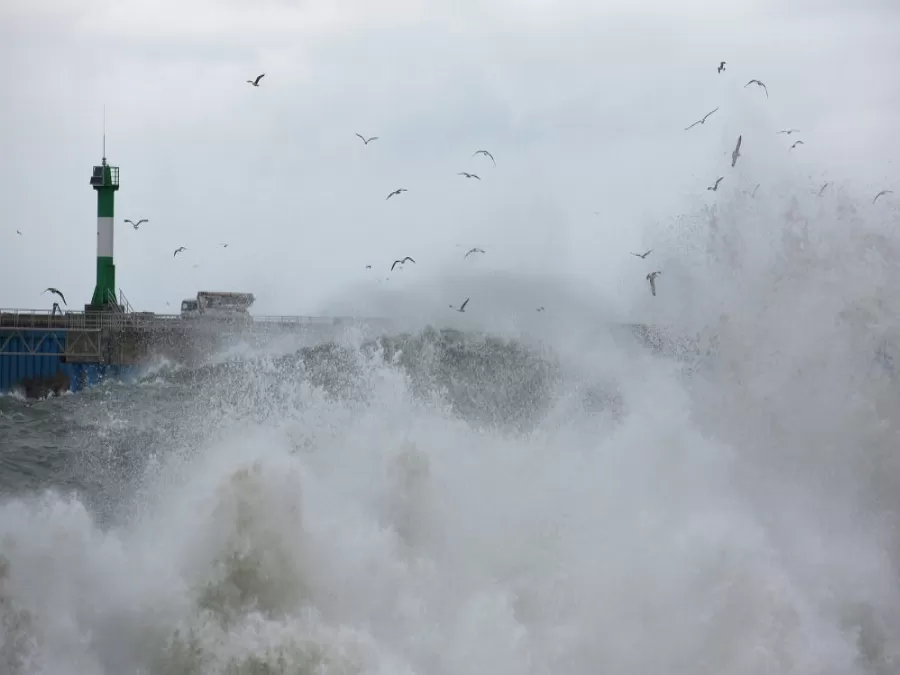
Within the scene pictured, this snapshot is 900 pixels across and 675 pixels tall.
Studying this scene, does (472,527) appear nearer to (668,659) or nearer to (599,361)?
(668,659)

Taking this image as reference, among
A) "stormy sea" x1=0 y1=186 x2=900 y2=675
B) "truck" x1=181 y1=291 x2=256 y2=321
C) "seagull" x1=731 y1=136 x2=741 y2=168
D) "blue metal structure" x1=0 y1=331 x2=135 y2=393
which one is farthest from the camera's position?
"truck" x1=181 y1=291 x2=256 y2=321

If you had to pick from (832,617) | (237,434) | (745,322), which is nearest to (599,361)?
(745,322)

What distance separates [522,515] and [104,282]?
33.4 metres

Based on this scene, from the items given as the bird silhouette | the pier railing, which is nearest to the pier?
the pier railing

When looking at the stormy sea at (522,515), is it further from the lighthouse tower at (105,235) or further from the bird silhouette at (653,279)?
the lighthouse tower at (105,235)

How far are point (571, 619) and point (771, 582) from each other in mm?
2301

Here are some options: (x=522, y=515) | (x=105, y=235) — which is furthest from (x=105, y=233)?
(x=522, y=515)

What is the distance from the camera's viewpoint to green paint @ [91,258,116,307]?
143 feet

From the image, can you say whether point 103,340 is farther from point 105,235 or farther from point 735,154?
point 735,154

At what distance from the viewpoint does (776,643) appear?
1161 centimetres

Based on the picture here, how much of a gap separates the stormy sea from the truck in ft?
70.3

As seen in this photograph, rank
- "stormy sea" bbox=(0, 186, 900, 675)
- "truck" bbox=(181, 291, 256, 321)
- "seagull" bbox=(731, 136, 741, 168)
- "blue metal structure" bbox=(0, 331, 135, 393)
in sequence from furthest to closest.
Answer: "truck" bbox=(181, 291, 256, 321)
"blue metal structure" bbox=(0, 331, 135, 393)
"seagull" bbox=(731, 136, 741, 168)
"stormy sea" bbox=(0, 186, 900, 675)

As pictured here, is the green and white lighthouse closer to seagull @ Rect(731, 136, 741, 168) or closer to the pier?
the pier

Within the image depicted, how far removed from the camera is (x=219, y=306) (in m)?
45.2
